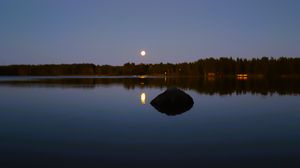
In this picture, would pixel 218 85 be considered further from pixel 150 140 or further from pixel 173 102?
pixel 150 140

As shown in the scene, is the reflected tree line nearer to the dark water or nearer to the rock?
the rock

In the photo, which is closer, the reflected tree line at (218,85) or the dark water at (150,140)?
the dark water at (150,140)

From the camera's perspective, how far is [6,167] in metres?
11.6

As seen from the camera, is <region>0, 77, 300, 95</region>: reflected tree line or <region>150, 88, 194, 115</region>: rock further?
<region>0, 77, 300, 95</region>: reflected tree line

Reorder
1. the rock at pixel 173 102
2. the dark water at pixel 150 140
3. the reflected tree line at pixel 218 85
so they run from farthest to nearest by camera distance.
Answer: the reflected tree line at pixel 218 85, the rock at pixel 173 102, the dark water at pixel 150 140

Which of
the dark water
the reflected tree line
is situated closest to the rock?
the dark water

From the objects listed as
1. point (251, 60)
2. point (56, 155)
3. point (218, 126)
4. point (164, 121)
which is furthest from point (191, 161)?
point (251, 60)

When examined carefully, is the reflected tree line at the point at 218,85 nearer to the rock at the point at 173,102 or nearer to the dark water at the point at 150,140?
the rock at the point at 173,102

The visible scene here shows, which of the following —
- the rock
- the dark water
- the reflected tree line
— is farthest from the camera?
the reflected tree line

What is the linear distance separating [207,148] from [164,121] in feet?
27.5

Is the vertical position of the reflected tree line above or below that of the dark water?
above

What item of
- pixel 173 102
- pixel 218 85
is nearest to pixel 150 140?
pixel 173 102

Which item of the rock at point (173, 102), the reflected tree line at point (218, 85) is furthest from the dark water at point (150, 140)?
the reflected tree line at point (218, 85)

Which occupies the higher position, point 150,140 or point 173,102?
point 173,102
